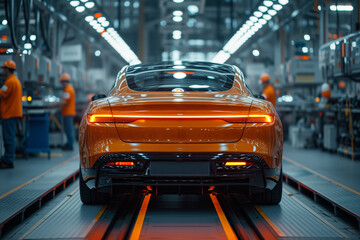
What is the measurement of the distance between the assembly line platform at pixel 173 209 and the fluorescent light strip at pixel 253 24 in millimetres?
4758

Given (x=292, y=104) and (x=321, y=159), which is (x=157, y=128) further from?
(x=292, y=104)

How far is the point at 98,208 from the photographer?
5.11 m

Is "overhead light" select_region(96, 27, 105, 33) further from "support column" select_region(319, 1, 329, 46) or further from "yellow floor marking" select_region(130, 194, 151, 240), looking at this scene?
"yellow floor marking" select_region(130, 194, 151, 240)

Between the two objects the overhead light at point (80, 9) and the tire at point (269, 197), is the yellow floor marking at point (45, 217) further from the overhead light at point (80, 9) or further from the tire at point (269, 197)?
the overhead light at point (80, 9)

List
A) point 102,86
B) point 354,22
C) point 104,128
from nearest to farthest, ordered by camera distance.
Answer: point 104,128 → point 354,22 → point 102,86

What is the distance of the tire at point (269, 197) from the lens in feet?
16.7

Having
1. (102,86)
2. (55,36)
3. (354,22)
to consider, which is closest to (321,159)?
(354,22)

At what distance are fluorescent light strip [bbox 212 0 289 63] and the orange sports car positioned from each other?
6.95 m

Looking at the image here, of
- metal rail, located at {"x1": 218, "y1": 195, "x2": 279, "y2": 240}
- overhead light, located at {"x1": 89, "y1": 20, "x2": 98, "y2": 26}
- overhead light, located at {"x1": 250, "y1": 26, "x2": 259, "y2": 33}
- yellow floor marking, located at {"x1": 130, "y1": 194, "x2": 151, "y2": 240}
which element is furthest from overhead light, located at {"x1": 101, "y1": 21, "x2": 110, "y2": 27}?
metal rail, located at {"x1": 218, "y1": 195, "x2": 279, "y2": 240}

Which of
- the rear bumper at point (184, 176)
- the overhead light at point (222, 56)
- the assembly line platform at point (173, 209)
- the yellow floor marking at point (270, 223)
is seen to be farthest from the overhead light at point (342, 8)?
the overhead light at point (222, 56)

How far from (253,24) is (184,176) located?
1008 centimetres

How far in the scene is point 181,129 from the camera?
4277 mm

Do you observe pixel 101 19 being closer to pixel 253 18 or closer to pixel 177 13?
pixel 253 18

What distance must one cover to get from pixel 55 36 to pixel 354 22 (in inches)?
353
